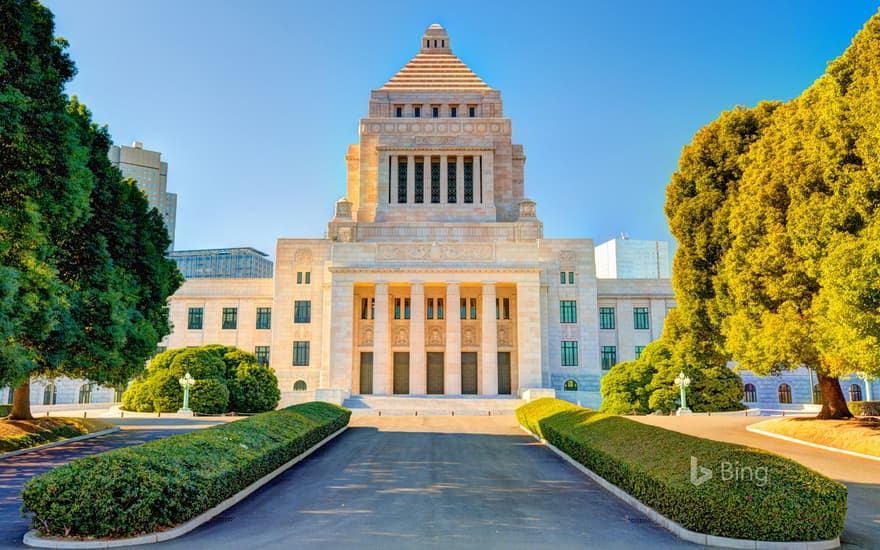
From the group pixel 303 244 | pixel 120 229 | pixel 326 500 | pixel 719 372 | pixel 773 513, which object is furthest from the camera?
pixel 303 244

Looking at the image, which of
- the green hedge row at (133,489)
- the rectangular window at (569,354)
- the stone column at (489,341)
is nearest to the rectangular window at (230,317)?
the stone column at (489,341)

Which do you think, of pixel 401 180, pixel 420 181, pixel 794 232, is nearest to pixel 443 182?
pixel 420 181

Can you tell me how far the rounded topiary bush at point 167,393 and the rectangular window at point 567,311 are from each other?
2857 cm

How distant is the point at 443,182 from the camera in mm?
56688

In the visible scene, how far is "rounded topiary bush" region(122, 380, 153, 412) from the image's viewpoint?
38219 millimetres

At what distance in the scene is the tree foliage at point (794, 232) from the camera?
17828 millimetres

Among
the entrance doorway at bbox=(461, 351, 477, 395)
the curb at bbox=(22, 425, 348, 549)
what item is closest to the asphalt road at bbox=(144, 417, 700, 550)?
the curb at bbox=(22, 425, 348, 549)

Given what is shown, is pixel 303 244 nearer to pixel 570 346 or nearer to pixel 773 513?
pixel 570 346

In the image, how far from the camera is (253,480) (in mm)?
13883

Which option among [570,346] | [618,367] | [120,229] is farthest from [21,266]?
[570,346]

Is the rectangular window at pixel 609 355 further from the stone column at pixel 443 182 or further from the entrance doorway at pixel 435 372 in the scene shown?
the stone column at pixel 443 182

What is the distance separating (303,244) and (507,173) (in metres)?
19.1

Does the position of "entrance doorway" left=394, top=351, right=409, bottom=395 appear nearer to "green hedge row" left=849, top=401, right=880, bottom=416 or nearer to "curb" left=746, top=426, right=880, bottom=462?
"curb" left=746, top=426, right=880, bottom=462

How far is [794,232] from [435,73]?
49438 mm
